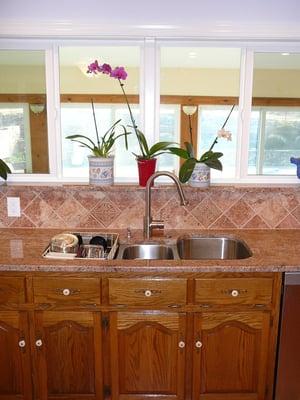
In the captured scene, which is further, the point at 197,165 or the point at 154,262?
the point at 197,165

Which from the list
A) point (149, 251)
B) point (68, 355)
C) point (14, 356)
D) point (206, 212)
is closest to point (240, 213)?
point (206, 212)

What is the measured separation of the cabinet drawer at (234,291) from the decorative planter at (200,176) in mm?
678

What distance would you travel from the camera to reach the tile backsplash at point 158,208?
2.31 metres

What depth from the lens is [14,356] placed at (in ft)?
6.18

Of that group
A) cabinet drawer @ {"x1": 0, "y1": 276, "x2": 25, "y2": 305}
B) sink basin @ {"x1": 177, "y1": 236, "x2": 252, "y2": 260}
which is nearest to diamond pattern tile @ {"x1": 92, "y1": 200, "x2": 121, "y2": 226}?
sink basin @ {"x1": 177, "y1": 236, "x2": 252, "y2": 260}

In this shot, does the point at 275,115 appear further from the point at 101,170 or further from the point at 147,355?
the point at 147,355

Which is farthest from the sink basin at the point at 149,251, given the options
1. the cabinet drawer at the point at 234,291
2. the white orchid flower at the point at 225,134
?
the white orchid flower at the point at 225,134

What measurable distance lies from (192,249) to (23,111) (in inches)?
53.3

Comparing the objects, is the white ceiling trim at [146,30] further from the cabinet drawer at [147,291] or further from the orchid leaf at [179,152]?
the cabinet drawer at [147,291]

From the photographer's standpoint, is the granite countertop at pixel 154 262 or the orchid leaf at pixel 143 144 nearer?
the granite countertop at pixel 154 262

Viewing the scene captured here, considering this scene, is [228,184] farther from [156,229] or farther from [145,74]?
[145,74]

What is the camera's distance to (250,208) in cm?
235

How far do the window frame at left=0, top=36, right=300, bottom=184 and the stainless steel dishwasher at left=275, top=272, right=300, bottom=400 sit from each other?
849 mm

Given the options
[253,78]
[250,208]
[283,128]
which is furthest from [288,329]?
[253,78]
